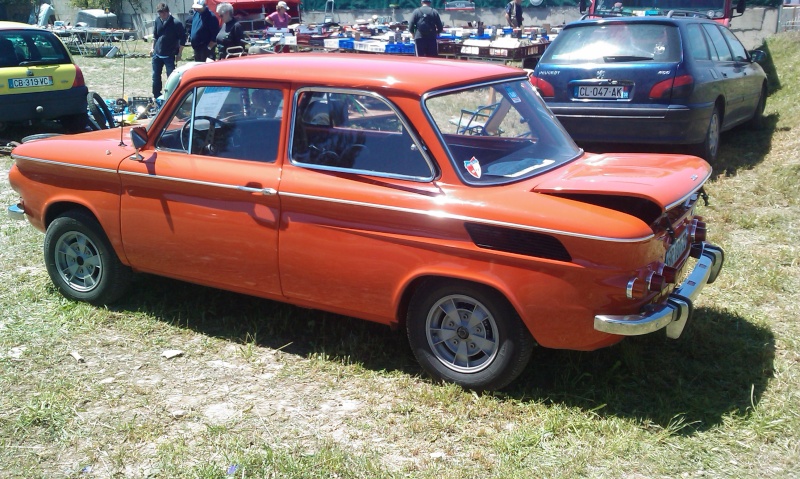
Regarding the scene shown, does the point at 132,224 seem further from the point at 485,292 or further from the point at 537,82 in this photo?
the point at 537,82

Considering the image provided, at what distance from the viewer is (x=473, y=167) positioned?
403 centimetres

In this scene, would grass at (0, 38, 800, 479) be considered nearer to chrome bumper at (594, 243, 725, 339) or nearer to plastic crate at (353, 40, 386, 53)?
chrome bumper at (594, 243, 725, 339)

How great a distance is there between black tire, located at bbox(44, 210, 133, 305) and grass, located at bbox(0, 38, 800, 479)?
0.13 m

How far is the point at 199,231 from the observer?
4.62 meters

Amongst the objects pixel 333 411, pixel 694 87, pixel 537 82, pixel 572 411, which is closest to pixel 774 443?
pixel 572 411

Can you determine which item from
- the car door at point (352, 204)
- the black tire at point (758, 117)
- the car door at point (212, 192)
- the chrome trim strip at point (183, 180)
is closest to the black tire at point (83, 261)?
the car door at point (212, 192)

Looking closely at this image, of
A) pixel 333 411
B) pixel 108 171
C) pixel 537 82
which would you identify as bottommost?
pixel 333 411

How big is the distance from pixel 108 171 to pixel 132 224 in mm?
365

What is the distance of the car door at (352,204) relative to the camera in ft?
13.2

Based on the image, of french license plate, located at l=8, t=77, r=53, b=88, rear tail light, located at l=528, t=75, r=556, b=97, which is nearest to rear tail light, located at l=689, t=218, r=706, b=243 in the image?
rear tail light, located at l=528, t=75, r=556, b=97

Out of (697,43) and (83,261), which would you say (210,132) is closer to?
(83,261)

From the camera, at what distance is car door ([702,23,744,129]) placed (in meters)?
8.64

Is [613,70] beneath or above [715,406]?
above

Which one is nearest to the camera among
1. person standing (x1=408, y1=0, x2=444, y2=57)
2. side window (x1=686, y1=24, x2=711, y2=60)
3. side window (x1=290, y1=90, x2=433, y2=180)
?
side window (x1=290, y1=90, x2=433, y2=180)
